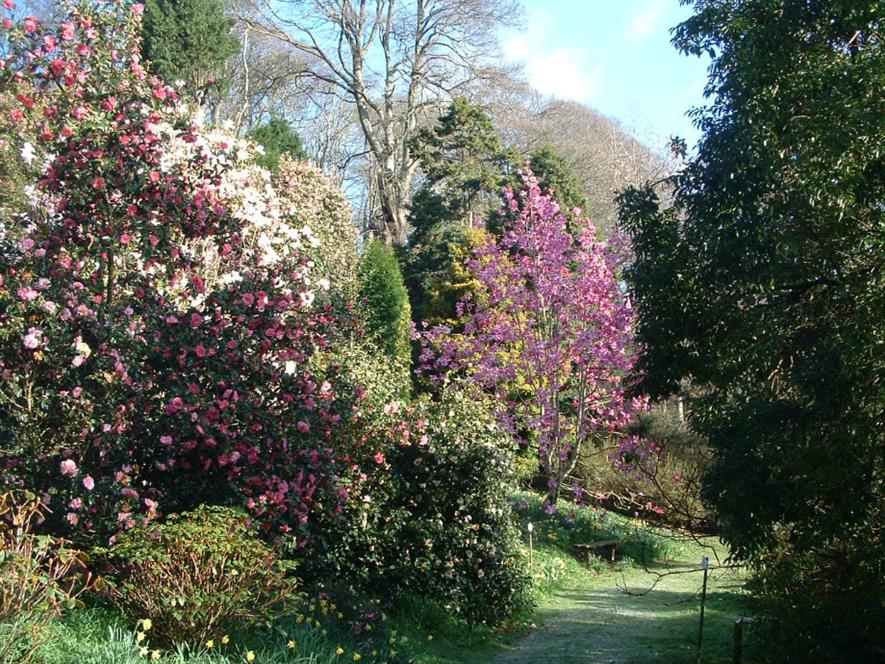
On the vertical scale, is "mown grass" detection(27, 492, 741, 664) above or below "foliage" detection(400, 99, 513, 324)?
below

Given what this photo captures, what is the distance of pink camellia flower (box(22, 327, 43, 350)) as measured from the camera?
530cm

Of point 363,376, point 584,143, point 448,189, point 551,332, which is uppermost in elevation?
point 584,143

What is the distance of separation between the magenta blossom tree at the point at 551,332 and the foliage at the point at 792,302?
6844mm

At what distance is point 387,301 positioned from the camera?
64.2ft

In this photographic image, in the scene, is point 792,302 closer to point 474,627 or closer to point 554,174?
point 474,627

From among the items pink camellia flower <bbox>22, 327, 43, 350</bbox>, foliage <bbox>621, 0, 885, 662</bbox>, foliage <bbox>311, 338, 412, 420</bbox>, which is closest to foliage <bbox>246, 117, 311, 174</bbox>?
foliage <bbox>311, 338, 412, 420</bbox>

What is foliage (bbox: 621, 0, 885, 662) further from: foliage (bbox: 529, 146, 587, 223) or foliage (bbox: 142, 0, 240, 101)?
foliage (bbox: 529, 146, 587, 223)

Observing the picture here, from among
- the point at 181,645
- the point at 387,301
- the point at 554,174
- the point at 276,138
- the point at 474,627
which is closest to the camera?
the point at 181,645

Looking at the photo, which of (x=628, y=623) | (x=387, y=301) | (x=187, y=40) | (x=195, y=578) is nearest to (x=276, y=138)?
(x=187, y=40)

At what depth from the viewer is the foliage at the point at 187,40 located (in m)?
18.2

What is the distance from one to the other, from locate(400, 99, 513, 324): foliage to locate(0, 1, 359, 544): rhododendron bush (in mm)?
15137

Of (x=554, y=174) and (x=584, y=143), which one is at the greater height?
(x=584, y=143)

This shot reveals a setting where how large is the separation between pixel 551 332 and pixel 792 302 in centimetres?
832

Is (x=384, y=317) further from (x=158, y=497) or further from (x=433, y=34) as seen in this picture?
(x=158, y=497)
